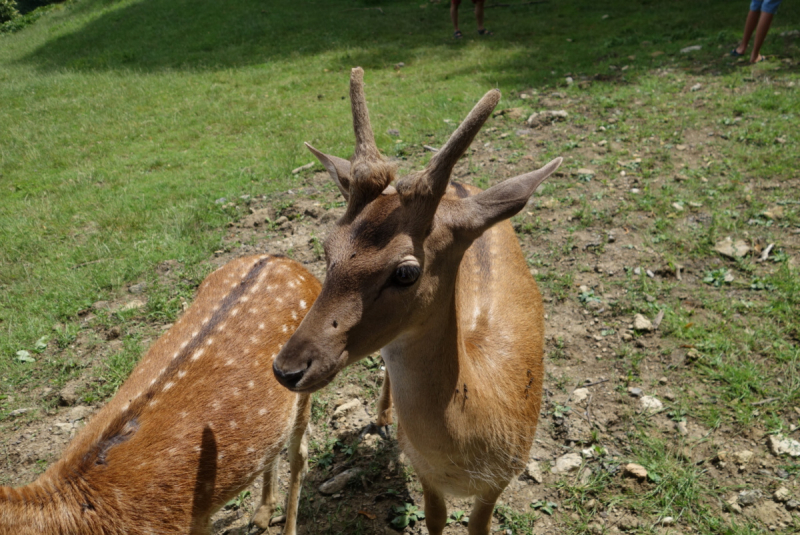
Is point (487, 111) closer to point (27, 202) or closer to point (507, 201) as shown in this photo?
point (507, 201)

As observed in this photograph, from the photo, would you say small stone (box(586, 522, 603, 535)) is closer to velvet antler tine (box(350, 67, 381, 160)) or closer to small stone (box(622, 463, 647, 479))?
small stone (box(622, 463, 647, 479))

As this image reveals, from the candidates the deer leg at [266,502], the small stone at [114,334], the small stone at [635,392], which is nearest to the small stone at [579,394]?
the small stone at [635,392]

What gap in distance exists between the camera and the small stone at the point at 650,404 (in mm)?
3371

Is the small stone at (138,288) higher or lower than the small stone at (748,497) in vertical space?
higher

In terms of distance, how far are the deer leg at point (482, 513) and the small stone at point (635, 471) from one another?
93 cm

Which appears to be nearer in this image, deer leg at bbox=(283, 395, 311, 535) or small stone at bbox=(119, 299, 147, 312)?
deer leg at bbox=(283, 395, 311, 535)

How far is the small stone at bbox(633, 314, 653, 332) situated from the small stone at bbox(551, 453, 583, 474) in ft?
4.13

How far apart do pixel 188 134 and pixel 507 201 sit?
302 inches

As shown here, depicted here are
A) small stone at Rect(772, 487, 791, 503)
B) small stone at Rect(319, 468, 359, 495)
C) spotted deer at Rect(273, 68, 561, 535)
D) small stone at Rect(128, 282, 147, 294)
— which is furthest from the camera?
small stone at Rect(128, 282, 147, 294)

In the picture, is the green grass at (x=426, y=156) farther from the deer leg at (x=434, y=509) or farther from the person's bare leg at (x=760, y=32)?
the deer leg at (x=434, y=509)

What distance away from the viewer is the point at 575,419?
3.42 meters

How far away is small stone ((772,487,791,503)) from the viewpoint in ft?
9.06

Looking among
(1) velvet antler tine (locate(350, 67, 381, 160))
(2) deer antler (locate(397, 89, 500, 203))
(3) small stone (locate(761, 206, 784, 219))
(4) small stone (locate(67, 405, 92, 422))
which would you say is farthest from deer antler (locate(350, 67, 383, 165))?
(3) small stone (locate(761, 206, 784, 219))

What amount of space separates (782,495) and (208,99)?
9980 mm
